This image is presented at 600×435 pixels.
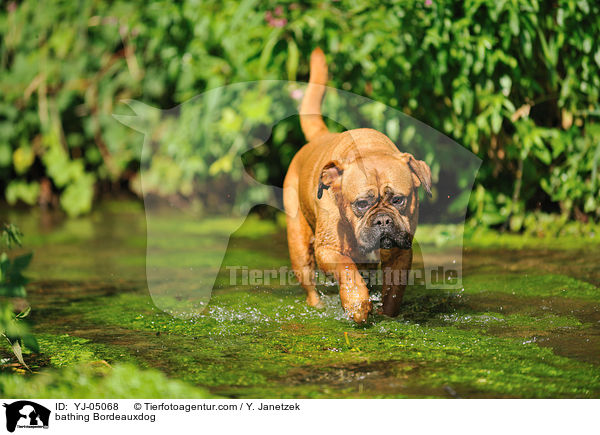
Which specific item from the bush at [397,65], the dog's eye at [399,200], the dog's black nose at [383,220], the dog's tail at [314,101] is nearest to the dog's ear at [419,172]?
the dog's eye at [399,200]

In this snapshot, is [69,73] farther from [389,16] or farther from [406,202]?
[406,202]

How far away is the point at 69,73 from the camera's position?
25.2ft

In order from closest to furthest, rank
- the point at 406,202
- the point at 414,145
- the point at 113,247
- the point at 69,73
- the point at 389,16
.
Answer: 1. the point at 406,202
2. the point at 389,16
3. the point at 414,145
4. the point at 113,247
5. the point at 69,73

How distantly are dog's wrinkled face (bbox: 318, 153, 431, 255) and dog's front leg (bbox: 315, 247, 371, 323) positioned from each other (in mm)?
175

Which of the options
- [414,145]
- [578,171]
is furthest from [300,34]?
[578,171]

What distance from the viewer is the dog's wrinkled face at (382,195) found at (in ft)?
10.7

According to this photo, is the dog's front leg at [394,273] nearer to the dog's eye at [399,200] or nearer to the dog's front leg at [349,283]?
the dog's front leg at [349,283]

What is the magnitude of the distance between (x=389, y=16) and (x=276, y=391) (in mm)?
3194

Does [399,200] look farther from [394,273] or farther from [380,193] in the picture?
[394,273]

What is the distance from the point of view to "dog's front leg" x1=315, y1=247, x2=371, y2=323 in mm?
3502

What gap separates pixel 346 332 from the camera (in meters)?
3.48

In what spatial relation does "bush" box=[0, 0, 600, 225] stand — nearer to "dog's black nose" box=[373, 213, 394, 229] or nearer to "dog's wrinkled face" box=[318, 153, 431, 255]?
"dog's wrinkled face" box=[318, 153, 431, 255]

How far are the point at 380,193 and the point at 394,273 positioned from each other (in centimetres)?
55
